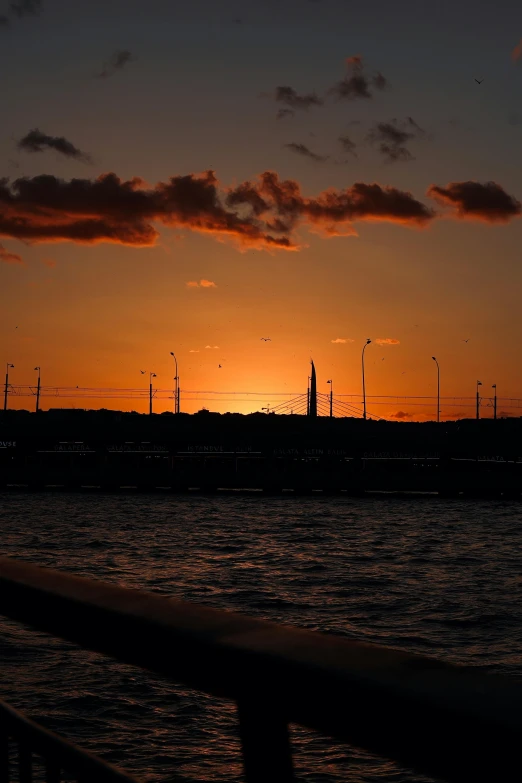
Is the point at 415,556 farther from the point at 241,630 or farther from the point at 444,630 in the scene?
the point at 241,630

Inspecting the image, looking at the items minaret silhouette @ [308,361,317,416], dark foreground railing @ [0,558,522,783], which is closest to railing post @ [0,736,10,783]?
dark foreground railing @ [0,558,522,783]

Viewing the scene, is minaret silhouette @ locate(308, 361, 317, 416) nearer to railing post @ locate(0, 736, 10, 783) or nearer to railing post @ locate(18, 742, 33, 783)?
railing post @ locate(0, 736, 10, 783)

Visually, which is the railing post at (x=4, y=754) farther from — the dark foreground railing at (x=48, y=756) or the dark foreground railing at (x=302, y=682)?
the dark foreground railing at (x=302, y=682)

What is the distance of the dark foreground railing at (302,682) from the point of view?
4.59 feet

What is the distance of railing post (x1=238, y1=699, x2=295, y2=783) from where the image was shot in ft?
6.24

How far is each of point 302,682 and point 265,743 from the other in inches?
13.2

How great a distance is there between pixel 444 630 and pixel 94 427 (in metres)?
98.8

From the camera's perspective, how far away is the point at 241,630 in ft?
6.25

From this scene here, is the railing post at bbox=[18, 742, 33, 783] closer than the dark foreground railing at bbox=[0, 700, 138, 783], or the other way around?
the dark foreground railing at bbox=[0, 700, 138, 783]

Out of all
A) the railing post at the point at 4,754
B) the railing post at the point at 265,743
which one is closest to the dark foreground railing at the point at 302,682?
the railing post at the point at 265,743

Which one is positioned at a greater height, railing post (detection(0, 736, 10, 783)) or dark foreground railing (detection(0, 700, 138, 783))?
dark foreground railing (detection(0, 700, 138, 783))

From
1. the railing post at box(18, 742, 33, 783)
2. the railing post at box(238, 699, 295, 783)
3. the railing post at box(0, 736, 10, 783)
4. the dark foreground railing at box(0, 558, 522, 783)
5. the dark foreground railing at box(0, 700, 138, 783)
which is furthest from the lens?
the railing post at box(0, 736, 10, 783)

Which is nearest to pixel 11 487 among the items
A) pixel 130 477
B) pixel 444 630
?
pixel 130 477

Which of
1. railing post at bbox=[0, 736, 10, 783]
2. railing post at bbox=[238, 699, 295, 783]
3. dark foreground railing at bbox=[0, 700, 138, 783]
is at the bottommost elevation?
railing post at bbox=[0, 736, 10, 783]
